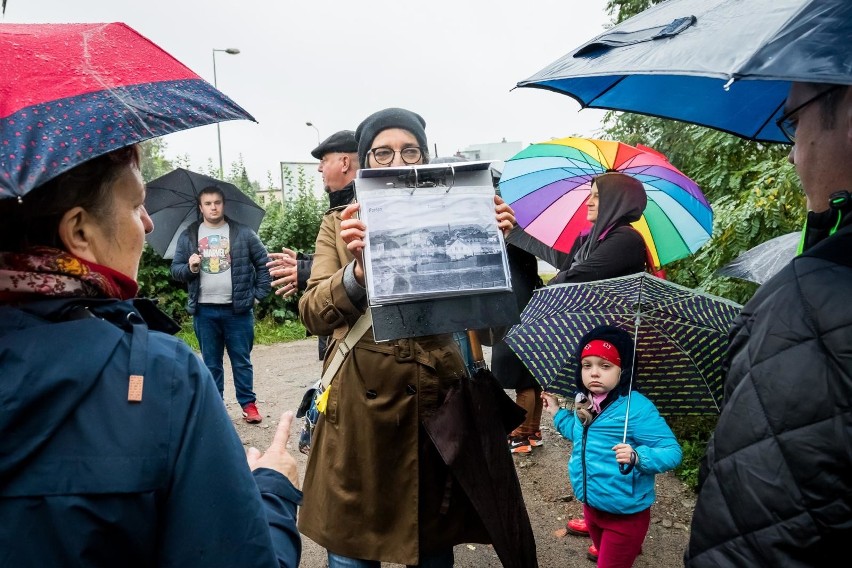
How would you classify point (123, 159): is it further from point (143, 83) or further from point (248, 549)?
point (248, 549)

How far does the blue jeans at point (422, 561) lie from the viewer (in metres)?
2.20

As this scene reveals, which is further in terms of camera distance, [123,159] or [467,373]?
[467,373]

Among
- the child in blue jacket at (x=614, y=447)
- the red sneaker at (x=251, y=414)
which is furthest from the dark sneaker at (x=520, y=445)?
the red sneaker at (x=251, y=414)

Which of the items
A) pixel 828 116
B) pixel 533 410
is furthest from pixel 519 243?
pixel 828 116

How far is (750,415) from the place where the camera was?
1.18m

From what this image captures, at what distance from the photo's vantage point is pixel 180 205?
6309 mm

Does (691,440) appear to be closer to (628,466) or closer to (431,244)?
(628,466)

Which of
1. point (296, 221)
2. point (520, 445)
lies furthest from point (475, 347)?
point (296, 221)

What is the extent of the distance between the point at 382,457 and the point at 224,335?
4.06 metres

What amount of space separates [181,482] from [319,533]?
1.36 metres

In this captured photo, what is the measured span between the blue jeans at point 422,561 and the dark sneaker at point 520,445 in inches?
108

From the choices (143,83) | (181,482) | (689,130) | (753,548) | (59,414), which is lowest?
(753,548)

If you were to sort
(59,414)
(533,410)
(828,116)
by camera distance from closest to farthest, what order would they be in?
(59,414), (828,116), (533,410)

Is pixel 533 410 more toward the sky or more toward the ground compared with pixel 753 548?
more toward the ground
